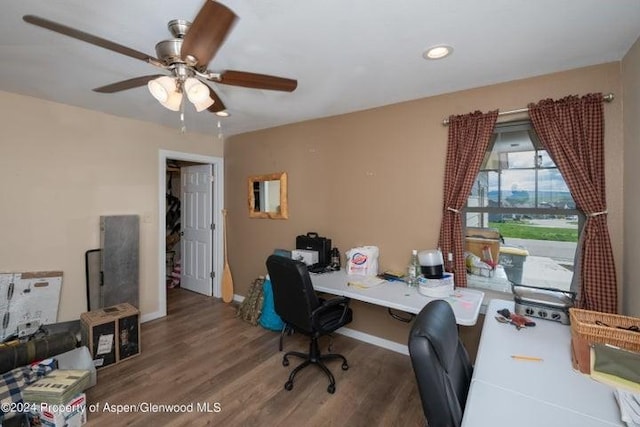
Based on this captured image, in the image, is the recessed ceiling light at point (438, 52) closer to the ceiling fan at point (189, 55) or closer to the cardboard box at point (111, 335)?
the ceiling fan at point (189, 55)

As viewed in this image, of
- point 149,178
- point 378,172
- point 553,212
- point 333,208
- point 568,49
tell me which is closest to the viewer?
point 568,49

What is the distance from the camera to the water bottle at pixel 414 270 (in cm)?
238

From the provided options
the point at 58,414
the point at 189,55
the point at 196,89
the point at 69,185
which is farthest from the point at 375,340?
the point at 69,185

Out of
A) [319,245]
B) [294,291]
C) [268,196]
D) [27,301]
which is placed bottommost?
[27,301]

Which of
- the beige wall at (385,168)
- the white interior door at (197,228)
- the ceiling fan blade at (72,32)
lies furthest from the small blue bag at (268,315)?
the ceiling fan blade at (72,32)

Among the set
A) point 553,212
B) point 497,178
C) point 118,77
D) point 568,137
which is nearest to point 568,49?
point 568,137

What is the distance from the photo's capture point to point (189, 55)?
1257mm

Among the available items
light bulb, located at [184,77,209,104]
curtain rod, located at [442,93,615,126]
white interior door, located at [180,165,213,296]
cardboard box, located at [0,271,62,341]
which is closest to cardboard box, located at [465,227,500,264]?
curtain rod, located at [442,93,615,126]

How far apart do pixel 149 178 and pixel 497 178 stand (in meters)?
3.62

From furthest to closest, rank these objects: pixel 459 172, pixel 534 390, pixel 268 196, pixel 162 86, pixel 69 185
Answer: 1. pixel 268 196
2. pixel 69 185
3. pixel 459 172
4. pixel 162 86
5. pixel 534 390

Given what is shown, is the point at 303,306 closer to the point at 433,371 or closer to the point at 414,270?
the point at 414,270

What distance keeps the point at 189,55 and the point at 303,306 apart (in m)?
1.64

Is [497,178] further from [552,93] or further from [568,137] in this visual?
[552,93]

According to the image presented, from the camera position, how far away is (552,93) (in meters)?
2.00
